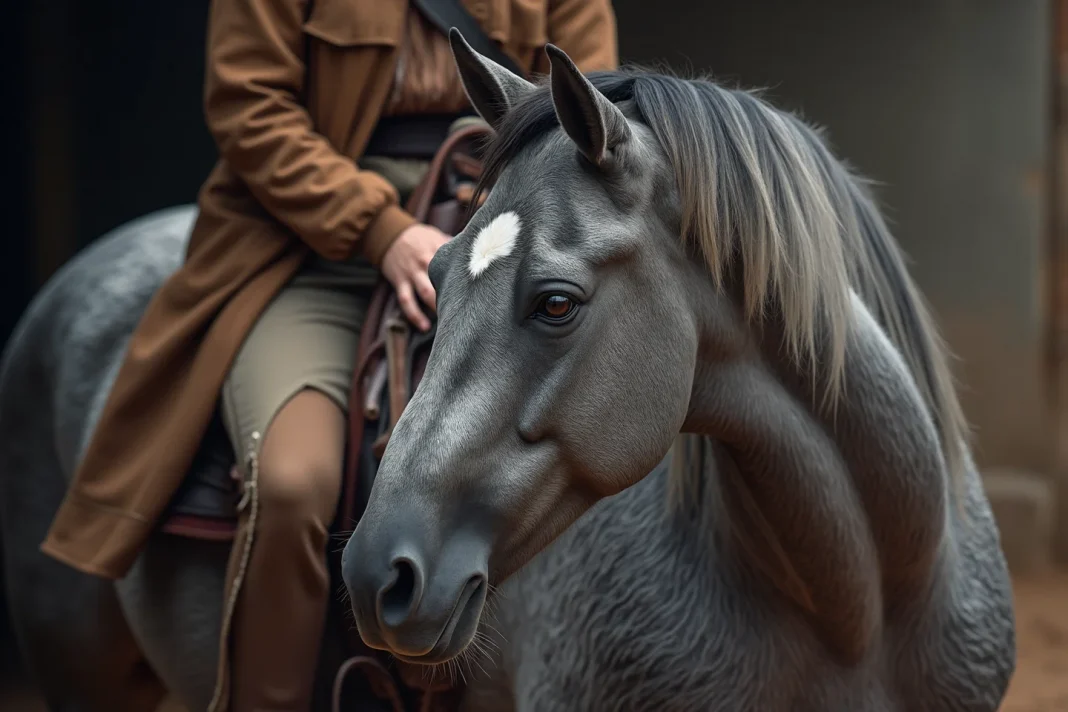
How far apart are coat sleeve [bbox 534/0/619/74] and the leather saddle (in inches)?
10.6

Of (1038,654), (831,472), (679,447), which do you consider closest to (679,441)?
(679,447)

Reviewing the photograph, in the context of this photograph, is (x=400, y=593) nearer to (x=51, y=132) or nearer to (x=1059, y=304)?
(x=51, y=132)

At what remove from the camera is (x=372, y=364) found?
6.11ft

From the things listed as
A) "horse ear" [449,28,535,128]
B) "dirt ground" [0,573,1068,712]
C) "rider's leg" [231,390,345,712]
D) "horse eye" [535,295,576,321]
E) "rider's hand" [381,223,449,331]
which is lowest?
"dirt ground" [0,573,1068,712]

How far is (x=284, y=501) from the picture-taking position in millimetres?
1753

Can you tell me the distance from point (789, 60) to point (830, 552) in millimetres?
3635

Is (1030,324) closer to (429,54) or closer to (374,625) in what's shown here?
(429,54)

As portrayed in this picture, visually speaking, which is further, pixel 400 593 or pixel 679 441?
pixel 679 441

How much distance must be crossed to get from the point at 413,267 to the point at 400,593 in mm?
710

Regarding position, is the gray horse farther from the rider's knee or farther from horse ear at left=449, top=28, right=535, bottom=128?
the rider's knee

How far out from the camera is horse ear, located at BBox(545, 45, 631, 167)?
123 cm

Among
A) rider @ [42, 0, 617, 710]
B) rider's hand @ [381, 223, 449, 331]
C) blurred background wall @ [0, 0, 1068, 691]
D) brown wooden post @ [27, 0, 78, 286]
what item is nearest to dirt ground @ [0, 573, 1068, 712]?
blurred background wall @ [0, 0, 1068, 691]

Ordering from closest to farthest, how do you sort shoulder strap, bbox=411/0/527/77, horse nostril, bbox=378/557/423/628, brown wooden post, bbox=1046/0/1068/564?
horse nostril, bbox=378/557/423/628 → shoulder strap, bbox=411/0/527/77 → brown wooden post, bbox=1046/0/1068/564

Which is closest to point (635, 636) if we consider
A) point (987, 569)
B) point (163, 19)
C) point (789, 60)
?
point (987, 569)
